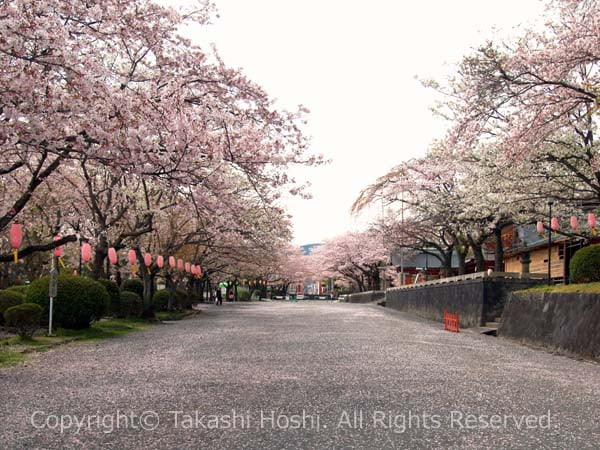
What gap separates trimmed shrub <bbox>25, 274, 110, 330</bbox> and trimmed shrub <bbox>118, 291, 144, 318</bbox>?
7082 mm

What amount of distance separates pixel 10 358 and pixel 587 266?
43.5 ft

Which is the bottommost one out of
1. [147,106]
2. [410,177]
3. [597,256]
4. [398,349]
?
[398,349]

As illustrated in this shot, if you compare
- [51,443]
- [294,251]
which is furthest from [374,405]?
[294,251]

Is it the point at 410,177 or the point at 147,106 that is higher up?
the point at 410,177

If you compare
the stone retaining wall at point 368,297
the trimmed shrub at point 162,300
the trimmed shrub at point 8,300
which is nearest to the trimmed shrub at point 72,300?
the trimmed shrub at point 8,300

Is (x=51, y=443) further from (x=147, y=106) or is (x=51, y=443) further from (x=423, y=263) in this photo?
(x=423, y=263)

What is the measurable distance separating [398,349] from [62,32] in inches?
336

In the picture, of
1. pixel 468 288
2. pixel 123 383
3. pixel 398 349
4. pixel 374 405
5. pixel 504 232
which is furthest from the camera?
pixel 504 232

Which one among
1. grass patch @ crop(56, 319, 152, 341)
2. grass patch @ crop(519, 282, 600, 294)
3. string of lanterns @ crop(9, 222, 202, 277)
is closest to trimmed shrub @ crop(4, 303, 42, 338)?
grass patch @ crop(56, 319, 152, 341)

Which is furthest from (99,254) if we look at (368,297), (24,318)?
(368,297)

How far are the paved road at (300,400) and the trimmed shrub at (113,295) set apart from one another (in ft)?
36.5

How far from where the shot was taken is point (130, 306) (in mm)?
25203

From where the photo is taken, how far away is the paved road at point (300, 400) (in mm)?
5238

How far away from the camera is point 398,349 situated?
1225cm
